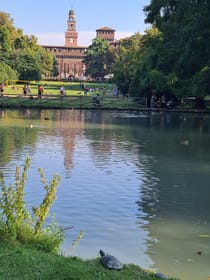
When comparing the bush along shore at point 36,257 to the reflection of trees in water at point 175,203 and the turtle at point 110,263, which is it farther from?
the reflection of trees in water at point 175,203

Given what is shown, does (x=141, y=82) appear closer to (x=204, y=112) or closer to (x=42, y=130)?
(x=204, y=112)

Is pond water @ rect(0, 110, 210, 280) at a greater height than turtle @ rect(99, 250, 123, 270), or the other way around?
turtle @ rect(99, 250, 123, 270)

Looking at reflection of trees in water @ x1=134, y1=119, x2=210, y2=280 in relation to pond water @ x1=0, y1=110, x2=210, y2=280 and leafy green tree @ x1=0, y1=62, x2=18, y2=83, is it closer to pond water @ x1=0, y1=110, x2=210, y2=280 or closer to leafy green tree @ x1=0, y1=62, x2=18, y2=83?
pond water @ x1=0, y1=110, x2=210, y2=280

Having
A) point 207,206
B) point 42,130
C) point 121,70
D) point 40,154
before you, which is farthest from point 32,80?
point 207,206

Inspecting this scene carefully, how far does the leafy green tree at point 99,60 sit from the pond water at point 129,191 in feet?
377

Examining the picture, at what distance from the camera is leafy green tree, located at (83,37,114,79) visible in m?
140

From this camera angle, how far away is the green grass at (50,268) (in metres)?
6.16

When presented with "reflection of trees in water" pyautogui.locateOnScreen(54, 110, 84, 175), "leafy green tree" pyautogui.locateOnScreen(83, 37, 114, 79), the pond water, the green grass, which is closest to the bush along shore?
the green grass

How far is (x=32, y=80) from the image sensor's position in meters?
98.1

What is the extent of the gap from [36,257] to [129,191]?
673 centimetres

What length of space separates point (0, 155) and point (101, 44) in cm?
12866

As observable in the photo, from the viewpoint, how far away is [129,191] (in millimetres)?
13289

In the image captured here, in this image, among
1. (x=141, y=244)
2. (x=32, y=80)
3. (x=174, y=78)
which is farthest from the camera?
(x=32, y=80)

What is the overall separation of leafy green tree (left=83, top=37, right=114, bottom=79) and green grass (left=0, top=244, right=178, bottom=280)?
133512 mm
